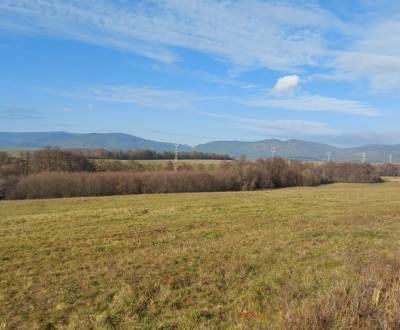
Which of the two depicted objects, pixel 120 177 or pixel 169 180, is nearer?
pixel 120 177

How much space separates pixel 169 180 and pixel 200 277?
50.7 meters

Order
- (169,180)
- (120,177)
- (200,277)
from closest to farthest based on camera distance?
(200,277), (120,177), (169,180)

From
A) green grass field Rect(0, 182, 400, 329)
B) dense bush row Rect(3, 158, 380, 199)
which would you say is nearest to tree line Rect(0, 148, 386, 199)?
dense bush row Rect(3, 158, 380, 199)

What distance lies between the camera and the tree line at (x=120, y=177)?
49.6 m

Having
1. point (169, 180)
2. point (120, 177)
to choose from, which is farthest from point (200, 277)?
point (169, 180)

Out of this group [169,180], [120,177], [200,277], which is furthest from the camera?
[169,180]

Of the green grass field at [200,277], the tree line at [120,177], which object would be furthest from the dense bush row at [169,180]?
the green grass field at [200,277]

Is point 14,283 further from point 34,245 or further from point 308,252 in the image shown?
point 308,252

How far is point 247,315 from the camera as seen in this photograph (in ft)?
19.3

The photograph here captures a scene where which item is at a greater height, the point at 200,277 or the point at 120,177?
the point at 200,277

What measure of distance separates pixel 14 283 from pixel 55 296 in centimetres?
144

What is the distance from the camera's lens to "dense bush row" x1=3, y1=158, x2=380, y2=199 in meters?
49.3

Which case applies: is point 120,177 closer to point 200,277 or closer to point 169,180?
point 169,180

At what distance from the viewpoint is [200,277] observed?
7.85 meters
